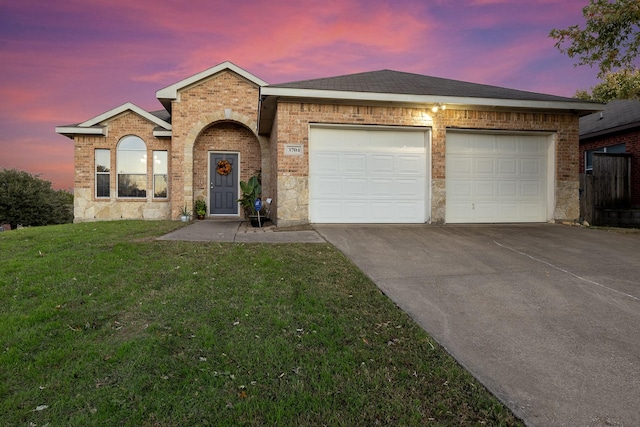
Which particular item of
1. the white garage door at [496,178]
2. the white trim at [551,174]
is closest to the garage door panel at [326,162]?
the white garage door at [496,178]

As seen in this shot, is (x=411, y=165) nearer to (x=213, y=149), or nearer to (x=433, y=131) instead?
(x=433, y=131)

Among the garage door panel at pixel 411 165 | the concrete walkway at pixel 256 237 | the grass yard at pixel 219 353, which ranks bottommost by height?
the grass yard at pixel 219 353

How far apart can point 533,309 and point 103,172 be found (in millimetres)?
14409

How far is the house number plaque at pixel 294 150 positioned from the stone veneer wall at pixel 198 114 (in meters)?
4.68

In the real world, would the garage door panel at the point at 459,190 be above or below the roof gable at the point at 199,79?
below

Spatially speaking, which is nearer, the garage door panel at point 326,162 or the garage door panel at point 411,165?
the garage door panel at point 326,162

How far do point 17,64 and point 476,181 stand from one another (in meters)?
15.8

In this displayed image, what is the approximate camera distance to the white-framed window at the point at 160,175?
13.2 metres

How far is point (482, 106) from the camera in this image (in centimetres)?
894

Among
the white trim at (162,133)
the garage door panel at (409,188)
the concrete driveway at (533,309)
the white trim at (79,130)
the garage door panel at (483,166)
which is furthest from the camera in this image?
the white trim at (162,133)

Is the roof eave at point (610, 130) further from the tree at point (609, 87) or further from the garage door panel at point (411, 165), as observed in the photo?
the garage door panel at point (411, 165)

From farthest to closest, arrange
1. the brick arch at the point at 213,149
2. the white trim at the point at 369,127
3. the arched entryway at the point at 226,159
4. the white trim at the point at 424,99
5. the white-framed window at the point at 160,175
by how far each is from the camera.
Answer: the white-framed window at the point at 160,175 < the arched entryway at the point at 226,159 < the brick arch at the point at 213,149 < the white trim at the point at 369,127 < the white trim at the point at 424,99

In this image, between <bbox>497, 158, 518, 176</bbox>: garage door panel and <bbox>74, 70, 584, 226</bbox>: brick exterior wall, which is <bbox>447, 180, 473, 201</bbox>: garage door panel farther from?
<bbox>497, 158, 518, 176</bbox>: garage door panel

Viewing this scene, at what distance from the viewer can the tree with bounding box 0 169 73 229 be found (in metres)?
21.8
